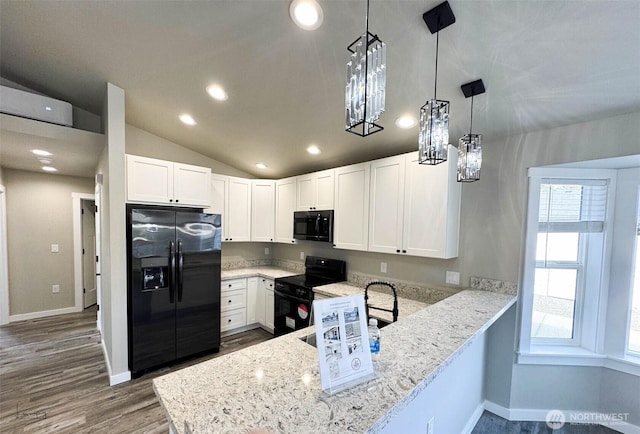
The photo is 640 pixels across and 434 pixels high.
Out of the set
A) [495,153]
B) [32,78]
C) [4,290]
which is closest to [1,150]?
[32,78]

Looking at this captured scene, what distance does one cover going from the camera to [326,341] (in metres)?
0.90

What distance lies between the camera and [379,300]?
271cm

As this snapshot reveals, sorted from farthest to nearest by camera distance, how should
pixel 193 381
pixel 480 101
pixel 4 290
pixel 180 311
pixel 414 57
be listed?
1. pixel 4 290
2. pixel 180 311
3. pixel 480 101
4. pixel 414 57
5. pixel 193 381

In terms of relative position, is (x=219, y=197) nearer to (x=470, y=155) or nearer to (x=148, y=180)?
(x=148, y=180)

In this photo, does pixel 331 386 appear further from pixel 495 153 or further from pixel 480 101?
pixel 495 153

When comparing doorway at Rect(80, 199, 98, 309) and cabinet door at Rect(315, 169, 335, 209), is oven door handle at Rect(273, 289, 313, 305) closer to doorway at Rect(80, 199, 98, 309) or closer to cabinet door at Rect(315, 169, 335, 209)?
cabinet door at Rect(315, 169, 335, 209)

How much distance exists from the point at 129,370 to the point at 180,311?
0.70 meters

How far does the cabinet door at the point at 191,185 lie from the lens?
10.7ft

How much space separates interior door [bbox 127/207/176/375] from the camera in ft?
8.80

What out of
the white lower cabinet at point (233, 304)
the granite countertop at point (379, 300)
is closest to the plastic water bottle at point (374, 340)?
the granite countertop at point (379, 300)

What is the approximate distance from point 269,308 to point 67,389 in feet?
7.17

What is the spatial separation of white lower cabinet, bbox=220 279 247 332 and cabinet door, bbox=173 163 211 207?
1.19 metres

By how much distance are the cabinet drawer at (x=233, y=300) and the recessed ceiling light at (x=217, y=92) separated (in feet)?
8.37

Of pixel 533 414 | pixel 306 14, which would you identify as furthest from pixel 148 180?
pixel 533 414
